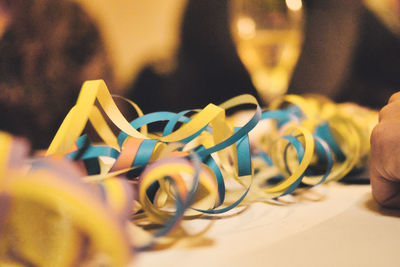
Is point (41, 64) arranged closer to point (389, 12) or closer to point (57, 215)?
point (57, 215)

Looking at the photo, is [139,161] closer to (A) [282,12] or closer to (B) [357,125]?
(B) [357,125]

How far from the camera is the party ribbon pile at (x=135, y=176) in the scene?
0.16 meters

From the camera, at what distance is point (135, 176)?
264 millimetres

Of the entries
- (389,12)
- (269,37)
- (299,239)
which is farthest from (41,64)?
(389,12)

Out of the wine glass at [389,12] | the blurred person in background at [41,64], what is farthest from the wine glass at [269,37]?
the blurred person in background at [41,64]

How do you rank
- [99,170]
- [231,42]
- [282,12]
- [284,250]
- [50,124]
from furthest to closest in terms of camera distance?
[231,42], [282,12], [50,124], [99,170], [284,250]

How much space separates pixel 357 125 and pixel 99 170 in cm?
31

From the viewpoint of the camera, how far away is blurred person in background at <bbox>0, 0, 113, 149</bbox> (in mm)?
678

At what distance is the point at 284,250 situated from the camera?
0.21 m

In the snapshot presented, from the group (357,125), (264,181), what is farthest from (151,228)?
(357,125)

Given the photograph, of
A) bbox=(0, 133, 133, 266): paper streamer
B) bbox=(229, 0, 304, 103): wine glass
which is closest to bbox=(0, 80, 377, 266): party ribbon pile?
bbox=(0, 133, 133, 266): paper streamer

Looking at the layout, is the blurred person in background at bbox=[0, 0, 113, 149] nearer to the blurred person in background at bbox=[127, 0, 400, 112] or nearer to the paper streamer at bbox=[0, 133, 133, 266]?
the blurred person in background at bbox=[127, 0, 400, 112]

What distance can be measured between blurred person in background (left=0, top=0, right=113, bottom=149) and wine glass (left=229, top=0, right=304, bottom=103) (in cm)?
40

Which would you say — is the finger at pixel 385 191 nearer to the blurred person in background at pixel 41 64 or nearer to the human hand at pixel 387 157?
the human hand at pixel 387 157
